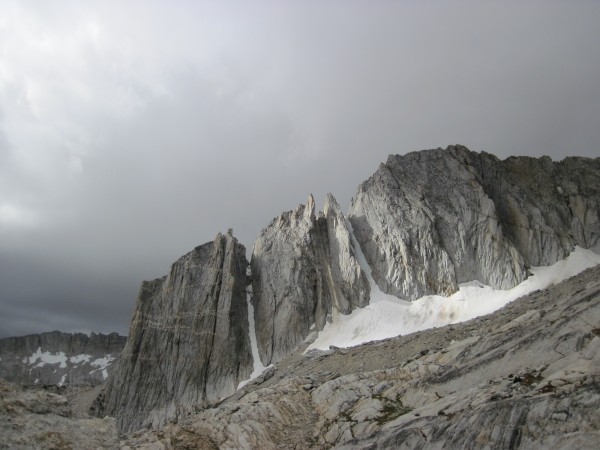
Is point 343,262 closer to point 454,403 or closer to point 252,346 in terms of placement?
point 252,346

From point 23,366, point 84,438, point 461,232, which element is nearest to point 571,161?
point 461,232

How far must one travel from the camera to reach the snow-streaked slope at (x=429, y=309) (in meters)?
57.2

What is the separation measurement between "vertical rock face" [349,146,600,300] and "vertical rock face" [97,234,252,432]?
2244 centimetres

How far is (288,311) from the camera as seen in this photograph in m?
64.6

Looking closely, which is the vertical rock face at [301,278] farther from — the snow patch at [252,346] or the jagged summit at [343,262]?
the snow patch at [252,346]

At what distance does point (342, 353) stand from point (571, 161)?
2345 inches

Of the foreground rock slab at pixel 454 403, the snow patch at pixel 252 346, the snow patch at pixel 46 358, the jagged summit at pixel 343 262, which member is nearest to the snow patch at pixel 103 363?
the snow patch at pixel 46 358

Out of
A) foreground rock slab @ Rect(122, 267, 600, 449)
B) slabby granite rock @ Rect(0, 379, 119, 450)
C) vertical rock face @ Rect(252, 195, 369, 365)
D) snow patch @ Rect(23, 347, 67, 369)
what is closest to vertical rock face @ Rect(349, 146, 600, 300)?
vertical rock face @ Rect(252, 195, 369, 365)

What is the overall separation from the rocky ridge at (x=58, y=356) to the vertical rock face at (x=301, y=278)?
117 meters

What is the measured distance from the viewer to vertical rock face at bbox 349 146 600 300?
63812 millimetres

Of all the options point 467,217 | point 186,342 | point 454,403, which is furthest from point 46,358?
point 454,403

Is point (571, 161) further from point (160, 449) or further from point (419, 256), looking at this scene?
point (160, 449)

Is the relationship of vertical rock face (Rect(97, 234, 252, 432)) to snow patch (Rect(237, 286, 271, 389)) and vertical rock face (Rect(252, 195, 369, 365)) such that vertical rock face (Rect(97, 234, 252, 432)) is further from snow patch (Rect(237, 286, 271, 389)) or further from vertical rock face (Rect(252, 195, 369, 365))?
vertical rock face (Rect(252, 195, 369, 365))

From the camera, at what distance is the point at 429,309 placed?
6016 cm
